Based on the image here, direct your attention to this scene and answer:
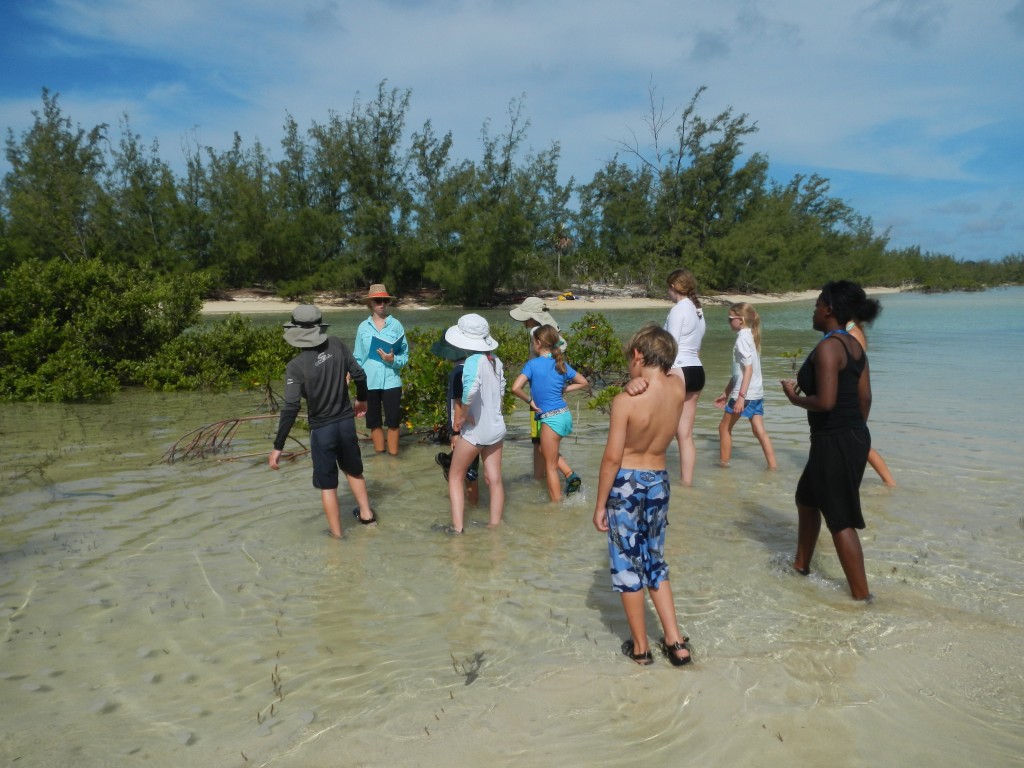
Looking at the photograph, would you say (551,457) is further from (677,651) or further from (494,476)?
(677,651)

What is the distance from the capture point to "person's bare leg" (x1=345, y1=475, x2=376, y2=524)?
6.22 m

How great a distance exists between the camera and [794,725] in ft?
11.6

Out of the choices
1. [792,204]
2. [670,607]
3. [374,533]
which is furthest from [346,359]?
[792,204]

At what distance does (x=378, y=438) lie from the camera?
30.3ft

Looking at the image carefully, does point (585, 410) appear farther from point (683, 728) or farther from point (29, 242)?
point (29, 242)

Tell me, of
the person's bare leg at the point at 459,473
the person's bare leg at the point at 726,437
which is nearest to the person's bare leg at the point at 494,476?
the person's bare leg at the point at 459,473

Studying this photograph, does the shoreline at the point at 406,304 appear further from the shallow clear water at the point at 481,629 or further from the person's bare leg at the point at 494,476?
the person's bare leg at the point at 494,476

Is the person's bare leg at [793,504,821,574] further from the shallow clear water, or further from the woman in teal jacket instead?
the woman in teal jacket

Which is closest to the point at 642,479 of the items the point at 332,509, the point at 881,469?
the point at 332,509

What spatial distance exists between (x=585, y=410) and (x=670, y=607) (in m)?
8.47

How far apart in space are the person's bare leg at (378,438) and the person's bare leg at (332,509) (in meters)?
3.04

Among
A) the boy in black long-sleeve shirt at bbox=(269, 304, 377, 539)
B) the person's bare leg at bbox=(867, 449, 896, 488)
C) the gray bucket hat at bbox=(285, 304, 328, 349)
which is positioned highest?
the gray bucket hat at bbox=(285, 304, 328, 349)

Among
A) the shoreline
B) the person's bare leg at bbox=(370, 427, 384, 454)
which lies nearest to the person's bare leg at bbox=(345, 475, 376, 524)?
the person's bare leg at bbox=(370, 427, 384, 454)

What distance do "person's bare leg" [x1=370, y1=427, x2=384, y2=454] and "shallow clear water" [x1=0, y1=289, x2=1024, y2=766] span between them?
36.4 inches
